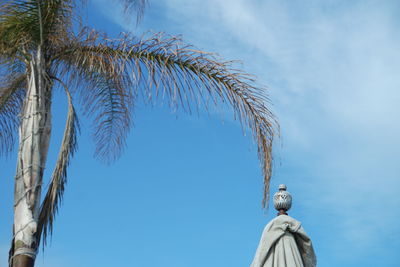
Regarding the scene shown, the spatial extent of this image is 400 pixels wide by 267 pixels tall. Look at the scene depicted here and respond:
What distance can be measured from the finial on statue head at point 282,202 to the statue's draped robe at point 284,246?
0.17 meters

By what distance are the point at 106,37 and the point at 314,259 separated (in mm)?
3968

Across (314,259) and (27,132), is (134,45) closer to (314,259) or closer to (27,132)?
(27,132)

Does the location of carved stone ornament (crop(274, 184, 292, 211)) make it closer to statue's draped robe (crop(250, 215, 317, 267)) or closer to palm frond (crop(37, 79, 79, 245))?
statue's draped robe (crop(250, 215, 317, 267))

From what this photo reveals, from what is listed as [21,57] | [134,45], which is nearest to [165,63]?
[134,45]

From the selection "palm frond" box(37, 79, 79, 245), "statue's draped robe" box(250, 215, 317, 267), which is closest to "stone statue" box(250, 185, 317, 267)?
"statue's draped robe" box(250, 215, 317, 267)

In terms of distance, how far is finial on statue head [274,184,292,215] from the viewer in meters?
7.83

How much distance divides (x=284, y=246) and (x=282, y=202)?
56 cm

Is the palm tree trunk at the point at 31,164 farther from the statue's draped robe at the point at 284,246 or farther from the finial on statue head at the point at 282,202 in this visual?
the finial on statue head at the point at 282,202

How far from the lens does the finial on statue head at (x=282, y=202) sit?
7.83 meters

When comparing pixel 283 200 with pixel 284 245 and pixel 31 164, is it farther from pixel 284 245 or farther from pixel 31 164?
pixel 31 164

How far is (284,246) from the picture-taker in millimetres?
7512

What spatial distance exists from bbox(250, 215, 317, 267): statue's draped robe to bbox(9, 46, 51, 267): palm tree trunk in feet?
8.42

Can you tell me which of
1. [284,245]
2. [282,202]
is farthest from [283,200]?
[284,245]

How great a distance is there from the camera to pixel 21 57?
8.82 meters
